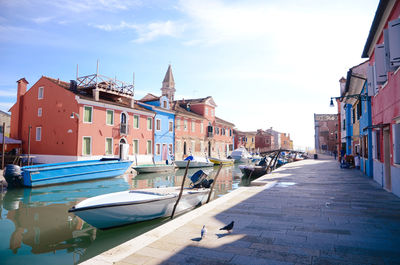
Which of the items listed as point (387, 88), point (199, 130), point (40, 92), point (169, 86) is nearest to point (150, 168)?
point (40, 92)

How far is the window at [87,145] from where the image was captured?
807 inches

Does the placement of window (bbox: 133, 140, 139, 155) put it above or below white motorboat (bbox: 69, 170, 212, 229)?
above

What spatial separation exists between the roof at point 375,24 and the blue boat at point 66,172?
1599 cm

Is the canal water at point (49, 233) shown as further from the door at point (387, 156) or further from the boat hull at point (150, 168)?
the boat hull at point (150, 168)

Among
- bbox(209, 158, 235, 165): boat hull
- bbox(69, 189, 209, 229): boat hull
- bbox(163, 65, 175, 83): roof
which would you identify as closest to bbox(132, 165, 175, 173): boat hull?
bbox(209, 158, 235, 165): boat hull

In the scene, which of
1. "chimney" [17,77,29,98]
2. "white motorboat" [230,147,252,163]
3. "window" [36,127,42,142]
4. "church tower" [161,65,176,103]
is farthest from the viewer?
"church tower" [161,65,176,103]

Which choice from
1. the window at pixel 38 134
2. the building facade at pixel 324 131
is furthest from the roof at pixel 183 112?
the building facade at pixel 324 131

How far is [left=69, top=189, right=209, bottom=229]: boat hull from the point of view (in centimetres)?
635

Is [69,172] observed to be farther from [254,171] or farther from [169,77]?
[169,77]

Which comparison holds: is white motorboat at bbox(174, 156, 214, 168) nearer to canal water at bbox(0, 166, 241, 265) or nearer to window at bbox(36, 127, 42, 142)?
window at bbox(36, 127, 42, 142)

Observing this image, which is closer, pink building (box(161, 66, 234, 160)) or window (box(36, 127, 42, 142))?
window (box(36, 127, 42, 142))

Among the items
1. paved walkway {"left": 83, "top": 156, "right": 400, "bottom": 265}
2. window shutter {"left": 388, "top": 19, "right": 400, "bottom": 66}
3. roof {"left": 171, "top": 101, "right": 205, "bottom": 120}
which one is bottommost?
paved walkway {"left": 83, "top": 156, "right": 400, "bottom": 265}

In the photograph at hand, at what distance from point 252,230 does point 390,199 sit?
17.1 ft

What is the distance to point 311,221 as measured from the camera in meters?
5.38
